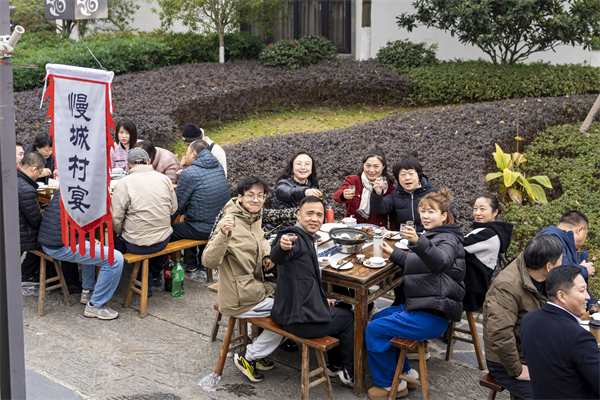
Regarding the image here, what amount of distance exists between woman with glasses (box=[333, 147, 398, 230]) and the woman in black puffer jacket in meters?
1.52

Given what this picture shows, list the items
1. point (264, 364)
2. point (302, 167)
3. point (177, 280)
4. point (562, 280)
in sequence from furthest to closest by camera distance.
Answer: point (177, 280)
point (302, 167)
point (264, 364)
point (562, 280)

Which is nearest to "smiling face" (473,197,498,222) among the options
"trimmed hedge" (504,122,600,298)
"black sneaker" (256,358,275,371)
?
"trimmed hedge" (504,122,600,298)

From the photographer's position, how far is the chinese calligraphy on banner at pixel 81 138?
4113 mm

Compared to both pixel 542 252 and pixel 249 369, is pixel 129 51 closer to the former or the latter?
pixel 249 369

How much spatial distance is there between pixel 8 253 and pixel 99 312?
2696 mm

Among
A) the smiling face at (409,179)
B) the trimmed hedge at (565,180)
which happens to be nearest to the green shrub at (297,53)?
the trimmed hedge at (565,180)

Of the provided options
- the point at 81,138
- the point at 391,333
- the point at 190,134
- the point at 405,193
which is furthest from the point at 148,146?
the point at 391,333

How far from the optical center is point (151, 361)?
4.80m

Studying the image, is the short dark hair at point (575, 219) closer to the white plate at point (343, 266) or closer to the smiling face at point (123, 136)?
the white plate at point (343, 266)

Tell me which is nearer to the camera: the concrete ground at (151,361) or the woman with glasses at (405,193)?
the concrete ground at (151,361)

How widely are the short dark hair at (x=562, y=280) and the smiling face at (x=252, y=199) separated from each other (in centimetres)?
231

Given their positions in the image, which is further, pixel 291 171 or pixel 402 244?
pixel 291 171

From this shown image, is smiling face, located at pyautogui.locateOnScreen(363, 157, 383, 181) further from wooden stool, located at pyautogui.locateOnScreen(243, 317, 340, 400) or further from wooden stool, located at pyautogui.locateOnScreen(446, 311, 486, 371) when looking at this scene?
wooden stool, located at pyautogui.locateOnScreen(243, 317, 340, 400)

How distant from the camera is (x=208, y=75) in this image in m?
13.6
